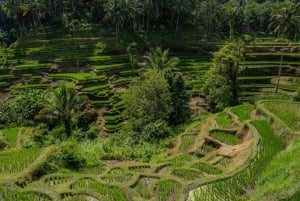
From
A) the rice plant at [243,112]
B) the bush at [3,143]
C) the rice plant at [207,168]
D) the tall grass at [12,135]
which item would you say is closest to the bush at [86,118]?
the tall grass at [12,135]

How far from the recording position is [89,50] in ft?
185

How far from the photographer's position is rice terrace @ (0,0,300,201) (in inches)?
691

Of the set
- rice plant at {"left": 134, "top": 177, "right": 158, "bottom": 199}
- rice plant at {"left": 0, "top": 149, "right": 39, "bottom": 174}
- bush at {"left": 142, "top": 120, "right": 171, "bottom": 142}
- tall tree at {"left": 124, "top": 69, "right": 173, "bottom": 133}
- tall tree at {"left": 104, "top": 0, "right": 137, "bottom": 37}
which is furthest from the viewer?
tall tree at {"left": 104, "top": 0, "right": 137, "bottom": 37}

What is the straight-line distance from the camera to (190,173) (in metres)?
19.4

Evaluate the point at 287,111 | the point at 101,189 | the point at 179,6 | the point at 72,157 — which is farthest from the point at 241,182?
the point at 179,6

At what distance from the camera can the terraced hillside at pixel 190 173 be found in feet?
53.0

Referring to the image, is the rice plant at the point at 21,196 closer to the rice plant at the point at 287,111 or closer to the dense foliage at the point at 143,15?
the rice plant at the point at 287,111

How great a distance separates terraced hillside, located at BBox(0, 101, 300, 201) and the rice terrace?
0.09 meters

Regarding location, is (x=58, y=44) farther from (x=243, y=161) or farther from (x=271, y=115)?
(x=243, y=161)

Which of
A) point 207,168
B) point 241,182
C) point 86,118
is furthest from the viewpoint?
point 86,118

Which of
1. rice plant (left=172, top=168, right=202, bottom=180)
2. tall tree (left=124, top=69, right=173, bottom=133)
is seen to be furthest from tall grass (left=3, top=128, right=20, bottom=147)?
rice plant (left=172, top=168, right=202, bottom=180)

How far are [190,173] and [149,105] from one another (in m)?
14.3

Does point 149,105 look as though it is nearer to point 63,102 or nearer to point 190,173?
point 63,102

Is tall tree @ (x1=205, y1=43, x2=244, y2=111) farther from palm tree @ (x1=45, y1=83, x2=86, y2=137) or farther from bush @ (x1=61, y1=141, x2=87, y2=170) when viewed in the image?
bush @ (x1=61, y1=141, x2=87, y2=170)
